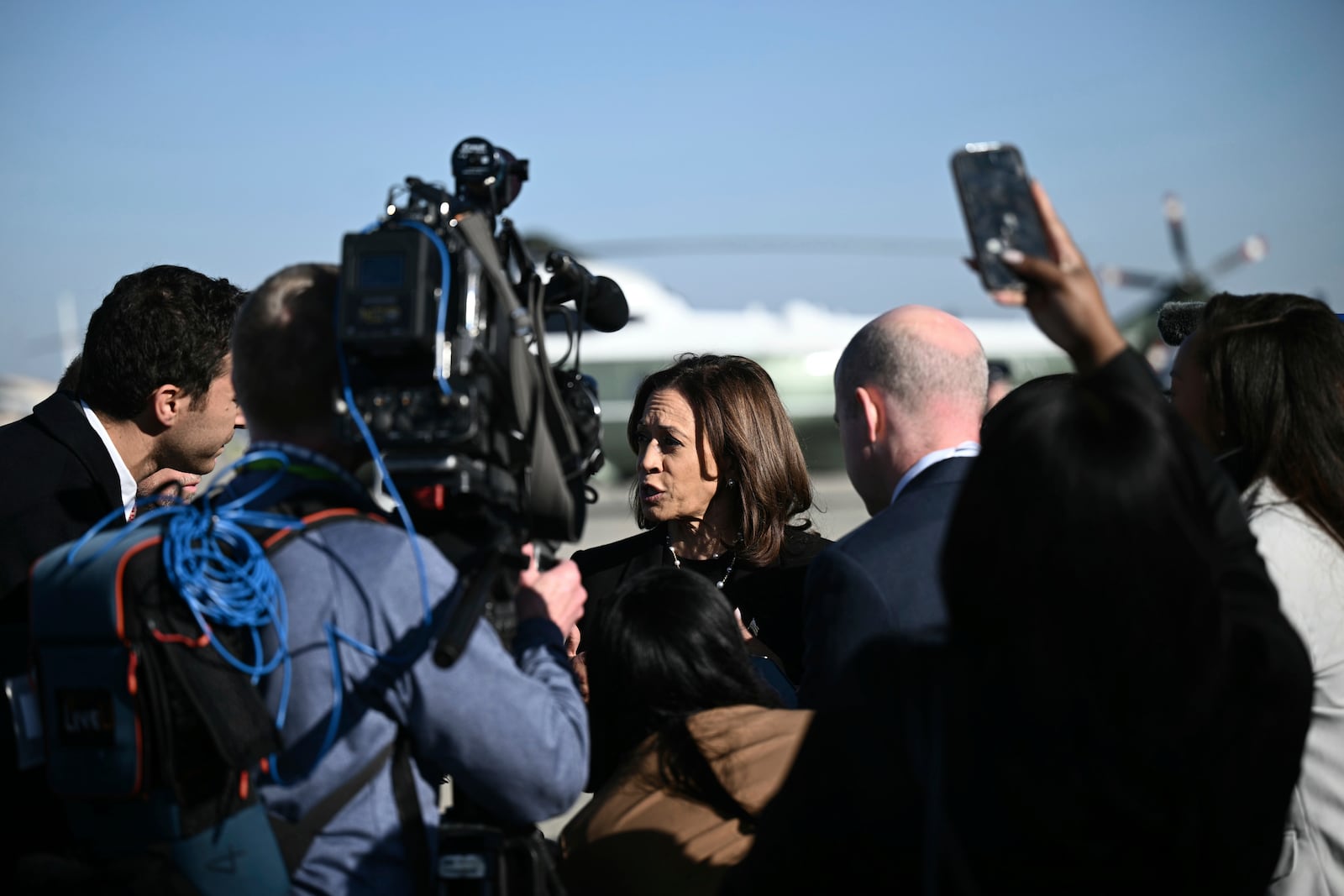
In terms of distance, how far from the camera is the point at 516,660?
2.12 metres

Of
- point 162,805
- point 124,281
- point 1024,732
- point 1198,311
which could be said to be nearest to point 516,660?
point 162,805

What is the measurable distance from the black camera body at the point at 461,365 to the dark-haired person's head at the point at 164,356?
57.1 inches

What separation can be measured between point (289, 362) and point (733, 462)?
87.0 inches

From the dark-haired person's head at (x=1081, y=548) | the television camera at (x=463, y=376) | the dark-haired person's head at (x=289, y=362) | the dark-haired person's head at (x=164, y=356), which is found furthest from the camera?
the dark-haired person's head at (x=164, y=356)

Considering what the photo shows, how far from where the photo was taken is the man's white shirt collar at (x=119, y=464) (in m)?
3.32

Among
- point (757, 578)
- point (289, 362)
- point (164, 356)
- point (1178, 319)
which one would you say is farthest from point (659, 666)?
point (1178, 319)

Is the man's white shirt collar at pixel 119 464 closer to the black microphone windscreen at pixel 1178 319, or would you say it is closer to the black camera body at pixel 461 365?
the black camera body at pixel 461 365

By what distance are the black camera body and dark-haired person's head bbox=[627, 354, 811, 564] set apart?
1681 mm

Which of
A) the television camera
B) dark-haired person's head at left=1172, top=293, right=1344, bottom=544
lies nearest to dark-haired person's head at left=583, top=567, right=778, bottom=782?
the television camera

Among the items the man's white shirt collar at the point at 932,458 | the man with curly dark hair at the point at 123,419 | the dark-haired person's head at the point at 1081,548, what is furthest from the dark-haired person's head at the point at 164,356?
the dark-haired person's head at the point at 1081,548

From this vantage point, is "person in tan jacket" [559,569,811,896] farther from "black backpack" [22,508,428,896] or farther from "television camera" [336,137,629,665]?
"black backpack" [22,508,428,896]

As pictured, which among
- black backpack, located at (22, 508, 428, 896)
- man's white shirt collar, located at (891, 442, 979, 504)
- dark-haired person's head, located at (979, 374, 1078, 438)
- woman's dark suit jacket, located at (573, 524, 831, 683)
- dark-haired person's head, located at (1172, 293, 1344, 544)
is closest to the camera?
black backpack, located at (22, 508, 428, 896)

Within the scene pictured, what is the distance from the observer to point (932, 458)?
2.86m

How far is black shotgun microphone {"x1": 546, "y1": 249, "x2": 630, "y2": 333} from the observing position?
245 cm
